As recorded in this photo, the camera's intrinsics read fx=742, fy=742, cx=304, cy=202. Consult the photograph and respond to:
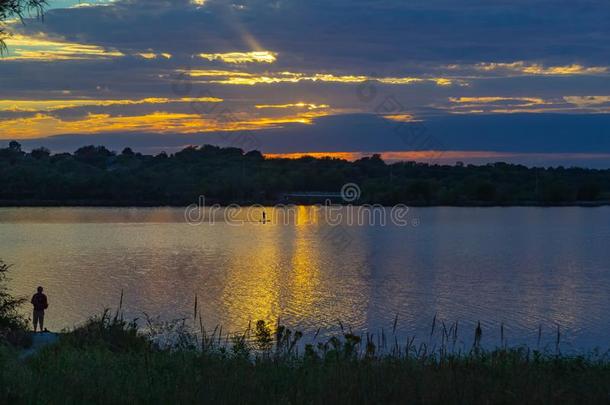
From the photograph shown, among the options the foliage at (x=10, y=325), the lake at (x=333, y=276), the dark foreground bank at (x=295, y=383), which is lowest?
the lake at (x=333, y=276)

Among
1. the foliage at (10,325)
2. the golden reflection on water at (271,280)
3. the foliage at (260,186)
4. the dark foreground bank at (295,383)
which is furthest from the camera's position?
the foliage at (260,186)

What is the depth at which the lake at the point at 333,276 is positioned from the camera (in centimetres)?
3231

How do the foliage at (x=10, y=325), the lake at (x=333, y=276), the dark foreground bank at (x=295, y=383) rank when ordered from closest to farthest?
the dark foreground bank at (x=295, y=383) → the foliage at (x=10, y=325) → the lake at (x=333, y=276)

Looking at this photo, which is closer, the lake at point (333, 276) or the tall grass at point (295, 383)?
the tall grass at point (295, 383)

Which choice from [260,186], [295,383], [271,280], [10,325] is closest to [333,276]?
[271,280]

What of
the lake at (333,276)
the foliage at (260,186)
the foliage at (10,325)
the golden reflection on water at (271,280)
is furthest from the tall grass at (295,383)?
the foliage at (260,186)

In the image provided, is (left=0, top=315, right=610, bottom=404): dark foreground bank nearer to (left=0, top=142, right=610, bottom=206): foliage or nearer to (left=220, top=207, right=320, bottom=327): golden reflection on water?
(left=220, top=207, right=320, bottom=327): golden reflection on water

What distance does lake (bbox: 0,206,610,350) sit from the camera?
32.3 meters

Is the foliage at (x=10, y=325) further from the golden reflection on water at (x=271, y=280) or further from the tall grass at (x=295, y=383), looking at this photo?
the golden reflection on water at (x=271, y=280)

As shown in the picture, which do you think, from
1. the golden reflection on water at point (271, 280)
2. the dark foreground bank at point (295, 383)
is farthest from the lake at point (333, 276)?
the dark foreground bank at point (295, 383)

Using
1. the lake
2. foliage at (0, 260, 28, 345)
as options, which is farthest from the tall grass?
the lake

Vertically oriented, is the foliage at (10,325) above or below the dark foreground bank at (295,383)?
below

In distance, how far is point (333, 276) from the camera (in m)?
48.5

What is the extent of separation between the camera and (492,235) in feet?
291
